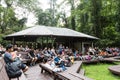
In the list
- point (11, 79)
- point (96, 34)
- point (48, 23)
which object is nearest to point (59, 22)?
point (48, 23)

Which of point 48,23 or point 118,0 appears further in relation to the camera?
point 48,23

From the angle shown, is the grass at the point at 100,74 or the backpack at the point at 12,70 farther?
the grass at the point at 100,74

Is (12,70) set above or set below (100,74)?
above

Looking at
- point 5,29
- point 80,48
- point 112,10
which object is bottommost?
point 80,48

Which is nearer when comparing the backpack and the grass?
the backpack

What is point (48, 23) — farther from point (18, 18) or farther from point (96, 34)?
point (96, 34)

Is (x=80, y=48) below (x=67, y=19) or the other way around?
below

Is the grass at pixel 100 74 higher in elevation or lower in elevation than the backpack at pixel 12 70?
lower

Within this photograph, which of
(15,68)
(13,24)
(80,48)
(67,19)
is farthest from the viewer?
(67,19)

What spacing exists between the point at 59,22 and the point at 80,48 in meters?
18.1

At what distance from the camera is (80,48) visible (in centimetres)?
2936

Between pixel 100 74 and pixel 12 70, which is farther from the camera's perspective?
pixel 100 74

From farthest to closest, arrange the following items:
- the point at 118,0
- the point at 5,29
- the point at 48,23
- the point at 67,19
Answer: the point at 48,23
the point at 67,19
the point at 5,29
the point at 118,0

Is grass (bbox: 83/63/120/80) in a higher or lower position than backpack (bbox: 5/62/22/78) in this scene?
lower
